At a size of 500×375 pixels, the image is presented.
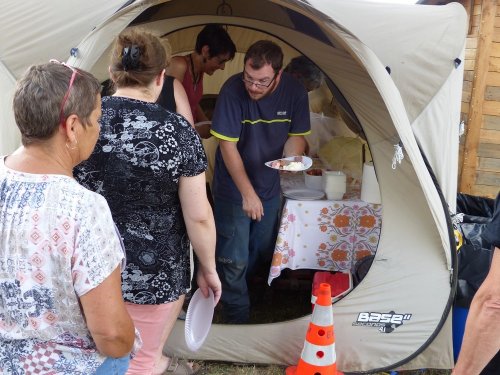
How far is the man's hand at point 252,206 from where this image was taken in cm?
270

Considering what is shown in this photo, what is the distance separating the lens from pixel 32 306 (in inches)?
46.0

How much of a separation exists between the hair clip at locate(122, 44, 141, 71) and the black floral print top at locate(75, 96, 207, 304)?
0.12 meters

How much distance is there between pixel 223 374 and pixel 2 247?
1791 millimetres

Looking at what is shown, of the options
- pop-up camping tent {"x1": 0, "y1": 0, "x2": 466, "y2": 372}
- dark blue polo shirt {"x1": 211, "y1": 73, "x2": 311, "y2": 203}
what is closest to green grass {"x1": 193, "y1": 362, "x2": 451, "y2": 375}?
pop-up camping tent {"x1": 0, "y1": 0, "x2": 466, "y2": 372}

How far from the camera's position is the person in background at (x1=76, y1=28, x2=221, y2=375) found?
165cm

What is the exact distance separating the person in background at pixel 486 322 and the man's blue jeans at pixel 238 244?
141cm

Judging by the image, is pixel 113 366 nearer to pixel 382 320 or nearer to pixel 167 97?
pixel 167 97

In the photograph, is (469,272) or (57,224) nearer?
(57,224)

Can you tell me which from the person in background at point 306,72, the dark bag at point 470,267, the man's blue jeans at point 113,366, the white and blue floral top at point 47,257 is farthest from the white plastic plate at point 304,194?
the white and blue floral top at point 47,257

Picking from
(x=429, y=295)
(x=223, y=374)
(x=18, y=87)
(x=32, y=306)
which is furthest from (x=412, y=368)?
(x=18, y=87)

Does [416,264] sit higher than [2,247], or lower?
lower

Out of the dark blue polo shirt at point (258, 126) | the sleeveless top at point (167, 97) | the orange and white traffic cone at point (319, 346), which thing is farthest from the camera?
the dark blue polo shirt at point (258, 126)

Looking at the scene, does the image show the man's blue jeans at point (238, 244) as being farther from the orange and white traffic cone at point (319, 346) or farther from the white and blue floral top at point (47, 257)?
the white and blue floral top at point (47, 257)

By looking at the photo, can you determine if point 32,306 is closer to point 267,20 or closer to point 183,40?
point 267,20
